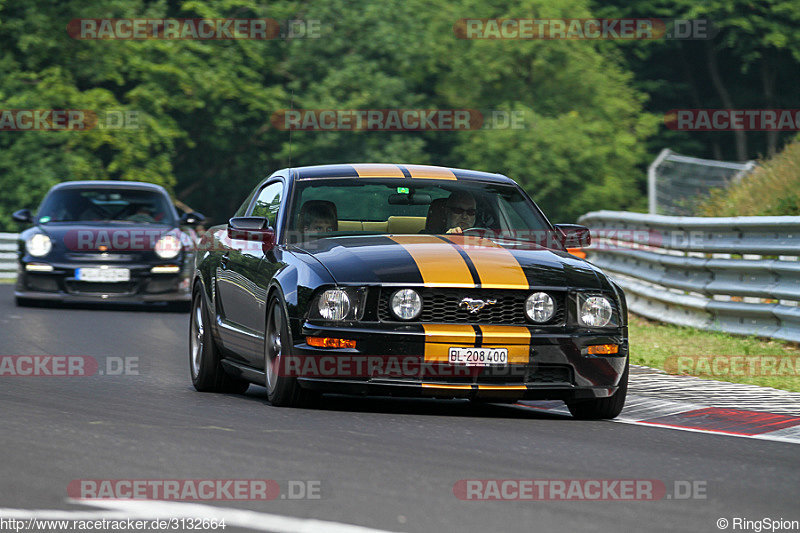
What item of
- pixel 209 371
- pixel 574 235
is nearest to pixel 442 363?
pixel 574 235

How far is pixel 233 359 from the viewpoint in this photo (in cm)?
1012

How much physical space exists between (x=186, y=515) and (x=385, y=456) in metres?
1.49

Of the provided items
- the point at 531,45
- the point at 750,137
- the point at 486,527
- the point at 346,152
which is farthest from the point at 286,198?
the point at 750,137

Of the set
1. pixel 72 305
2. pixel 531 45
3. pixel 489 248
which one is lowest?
pixel 72 305

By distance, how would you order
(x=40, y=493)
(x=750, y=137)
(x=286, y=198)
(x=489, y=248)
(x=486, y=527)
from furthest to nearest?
(x=750, y=137) → (x=286, y=198) → (x=489, y=248) → (x=40, y=493) → (x=486, y=527)

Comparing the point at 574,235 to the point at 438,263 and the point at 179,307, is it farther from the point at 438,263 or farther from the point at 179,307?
the point at 179,307

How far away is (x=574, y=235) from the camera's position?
9.92 metres

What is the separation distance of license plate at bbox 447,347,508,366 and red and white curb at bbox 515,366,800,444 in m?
0.92

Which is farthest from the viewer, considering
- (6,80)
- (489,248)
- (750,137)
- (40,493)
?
(750,137)

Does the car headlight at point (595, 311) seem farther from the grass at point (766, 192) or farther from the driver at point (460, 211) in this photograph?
the grass at point (766, 192)

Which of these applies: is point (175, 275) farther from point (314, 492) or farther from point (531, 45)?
point (531, 45)

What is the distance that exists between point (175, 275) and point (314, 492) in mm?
13236

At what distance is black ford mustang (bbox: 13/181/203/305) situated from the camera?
1861 cm
